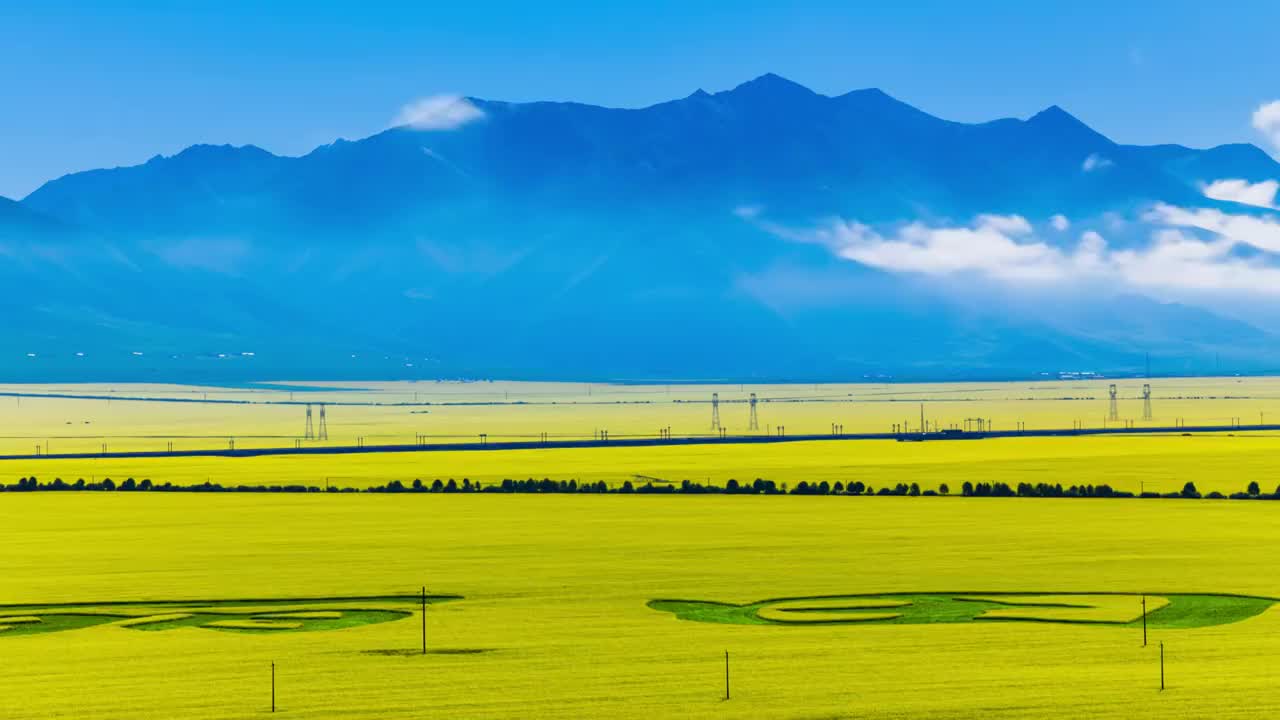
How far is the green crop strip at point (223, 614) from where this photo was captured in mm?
41688

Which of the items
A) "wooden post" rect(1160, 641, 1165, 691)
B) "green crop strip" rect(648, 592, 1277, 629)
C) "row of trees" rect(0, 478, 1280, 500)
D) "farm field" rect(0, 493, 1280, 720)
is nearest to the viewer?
"farm field" rect(0, 493, 1280, 720)

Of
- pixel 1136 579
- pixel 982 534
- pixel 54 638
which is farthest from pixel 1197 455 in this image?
pixel 54 638

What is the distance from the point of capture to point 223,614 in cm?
4341

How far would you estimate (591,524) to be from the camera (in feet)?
225

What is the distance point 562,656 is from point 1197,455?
9009cm

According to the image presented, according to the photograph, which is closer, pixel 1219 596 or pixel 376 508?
pixel 1219 596

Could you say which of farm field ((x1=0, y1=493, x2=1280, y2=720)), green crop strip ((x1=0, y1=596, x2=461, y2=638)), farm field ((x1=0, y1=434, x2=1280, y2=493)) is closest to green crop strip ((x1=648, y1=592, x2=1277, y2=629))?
farm field ((x1=0, y1=493, x2=1280, y2=720))

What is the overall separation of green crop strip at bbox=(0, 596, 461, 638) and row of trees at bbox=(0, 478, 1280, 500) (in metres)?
42.4

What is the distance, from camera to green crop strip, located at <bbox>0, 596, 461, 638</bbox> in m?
41.7

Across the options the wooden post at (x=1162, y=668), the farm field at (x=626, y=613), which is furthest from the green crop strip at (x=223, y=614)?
the wooden post at (x=1162, y=668)

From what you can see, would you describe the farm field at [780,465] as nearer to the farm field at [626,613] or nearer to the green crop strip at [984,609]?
the farm field at [626,613]

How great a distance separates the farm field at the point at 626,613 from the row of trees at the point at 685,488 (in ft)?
31.1

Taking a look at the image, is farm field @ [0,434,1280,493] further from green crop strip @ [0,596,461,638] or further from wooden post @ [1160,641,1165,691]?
wooden post @ [1160,641,1165,691]

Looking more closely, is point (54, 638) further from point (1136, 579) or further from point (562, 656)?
point (1136, 579)
